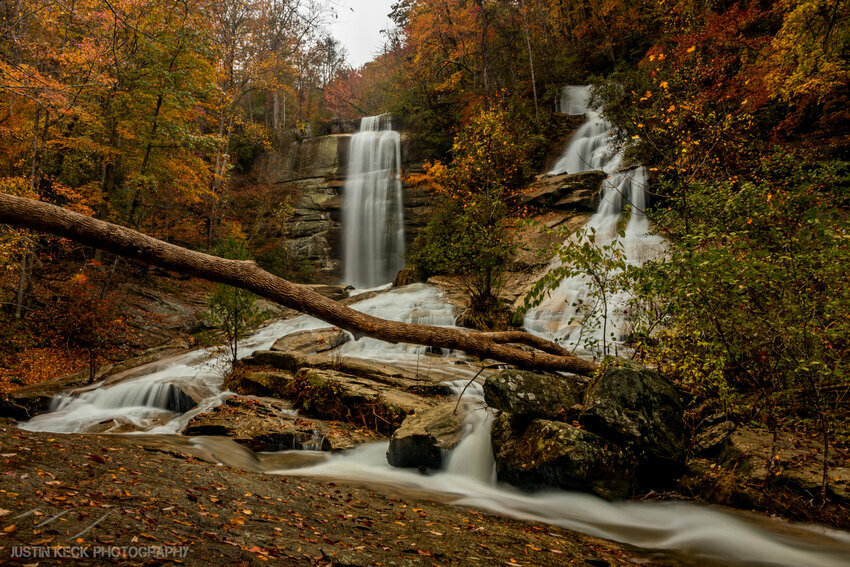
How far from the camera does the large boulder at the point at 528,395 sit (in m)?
5.11

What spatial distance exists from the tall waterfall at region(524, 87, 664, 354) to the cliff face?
28.2ft

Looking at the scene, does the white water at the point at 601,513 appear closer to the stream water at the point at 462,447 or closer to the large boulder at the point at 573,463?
the stream water at the point at 462,447

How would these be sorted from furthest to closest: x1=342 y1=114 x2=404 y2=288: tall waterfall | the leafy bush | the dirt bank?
x1=342 y1=114 x2=404 y2=288: tall waterfall < the leafy bush < the dirt bank

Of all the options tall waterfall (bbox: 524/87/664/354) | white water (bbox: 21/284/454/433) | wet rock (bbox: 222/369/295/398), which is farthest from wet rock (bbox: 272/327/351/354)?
tall waterfall (bbox: 524/87/664/354)

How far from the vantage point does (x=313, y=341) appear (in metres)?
10.9

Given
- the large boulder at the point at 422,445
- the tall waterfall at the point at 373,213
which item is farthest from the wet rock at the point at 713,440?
the tall waterfall at the point at 373,213

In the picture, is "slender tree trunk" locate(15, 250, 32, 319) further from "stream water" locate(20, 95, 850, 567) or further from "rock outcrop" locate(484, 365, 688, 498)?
"rock outcrop" locate(484, 365, 688, 498)

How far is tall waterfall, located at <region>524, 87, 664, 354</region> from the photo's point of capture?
31.8ft

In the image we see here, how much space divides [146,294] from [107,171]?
533cm

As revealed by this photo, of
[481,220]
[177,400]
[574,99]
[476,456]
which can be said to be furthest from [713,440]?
[574,99]

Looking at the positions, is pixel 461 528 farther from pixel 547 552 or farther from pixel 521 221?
pixel 521 221

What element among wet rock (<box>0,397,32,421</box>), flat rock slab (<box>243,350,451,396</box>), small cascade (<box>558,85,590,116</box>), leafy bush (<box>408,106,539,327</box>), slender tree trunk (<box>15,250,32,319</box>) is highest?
small cascade (<box>558,85,590,116</box>)

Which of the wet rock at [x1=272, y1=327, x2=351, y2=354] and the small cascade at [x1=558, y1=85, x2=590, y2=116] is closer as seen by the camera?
the wet rock at [x1=272, y1=327, x2=351, y2=354]

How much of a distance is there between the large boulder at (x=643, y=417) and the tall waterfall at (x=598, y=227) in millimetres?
1380
